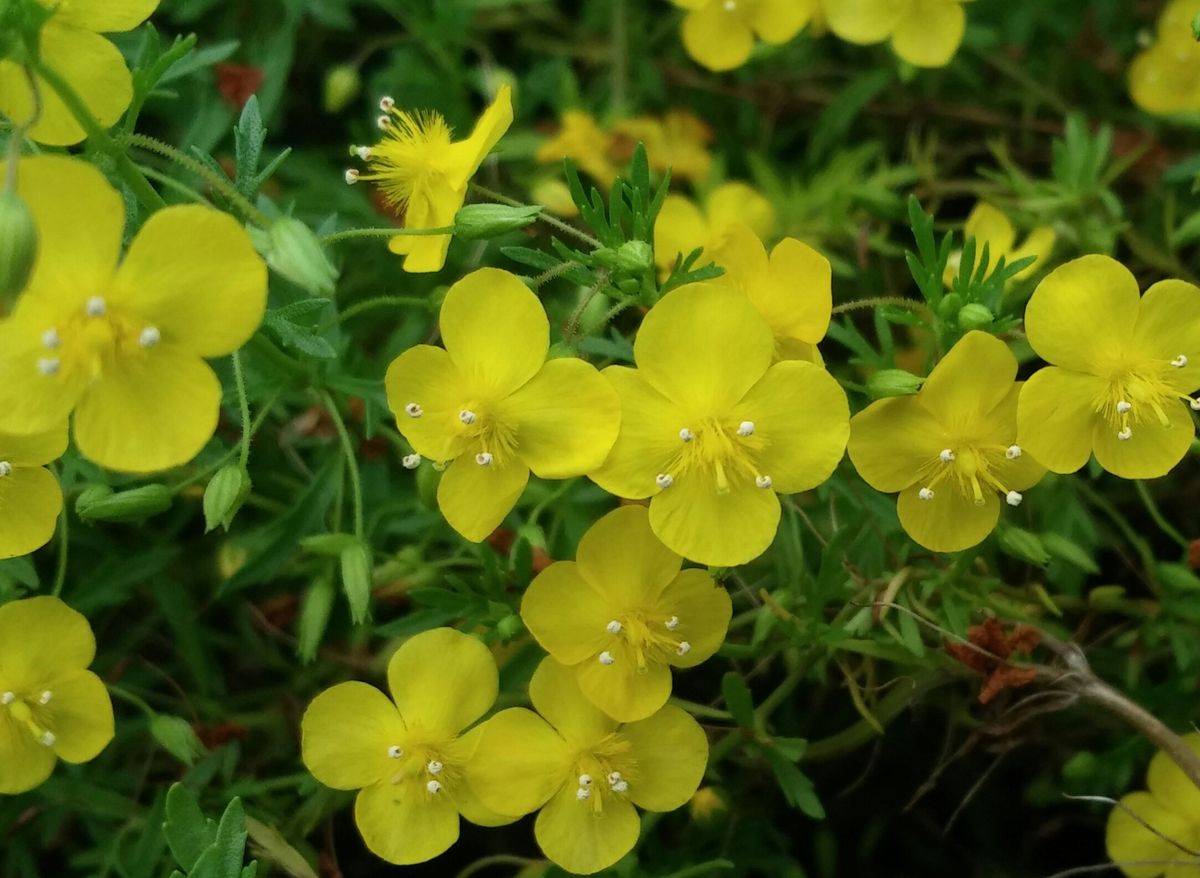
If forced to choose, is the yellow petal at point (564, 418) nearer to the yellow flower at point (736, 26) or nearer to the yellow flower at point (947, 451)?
the yellow flower at point (947, 451)

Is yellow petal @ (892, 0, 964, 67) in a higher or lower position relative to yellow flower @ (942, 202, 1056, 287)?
higher

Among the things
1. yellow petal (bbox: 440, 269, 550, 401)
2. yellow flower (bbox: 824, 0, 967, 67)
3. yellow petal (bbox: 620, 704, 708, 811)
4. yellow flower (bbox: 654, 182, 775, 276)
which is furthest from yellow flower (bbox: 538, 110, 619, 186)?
yellow petal (bbox: 620, 704, 708, 811)

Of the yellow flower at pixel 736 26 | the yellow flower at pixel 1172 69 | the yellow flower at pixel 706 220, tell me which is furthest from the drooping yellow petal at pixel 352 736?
the yellow flower at pixel 1172 69

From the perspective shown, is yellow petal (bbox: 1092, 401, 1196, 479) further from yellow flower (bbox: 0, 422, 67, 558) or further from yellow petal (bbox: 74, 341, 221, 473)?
yellow flower (bbox: 0, 422, 67, 558)

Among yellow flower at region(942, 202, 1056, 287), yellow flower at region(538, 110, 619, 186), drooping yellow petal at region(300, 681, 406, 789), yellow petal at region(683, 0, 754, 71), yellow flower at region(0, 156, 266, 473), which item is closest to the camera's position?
yellow flower at region(0, 156, 266, 473)

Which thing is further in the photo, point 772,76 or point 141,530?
point 772,76

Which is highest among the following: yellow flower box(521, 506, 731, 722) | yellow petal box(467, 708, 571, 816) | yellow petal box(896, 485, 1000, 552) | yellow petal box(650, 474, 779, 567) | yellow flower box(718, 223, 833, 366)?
yellow flower box(718, 223, 833, 366)

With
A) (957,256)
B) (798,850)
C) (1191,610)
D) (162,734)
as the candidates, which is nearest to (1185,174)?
(957,256)

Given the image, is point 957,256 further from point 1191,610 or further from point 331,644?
point 331,644
